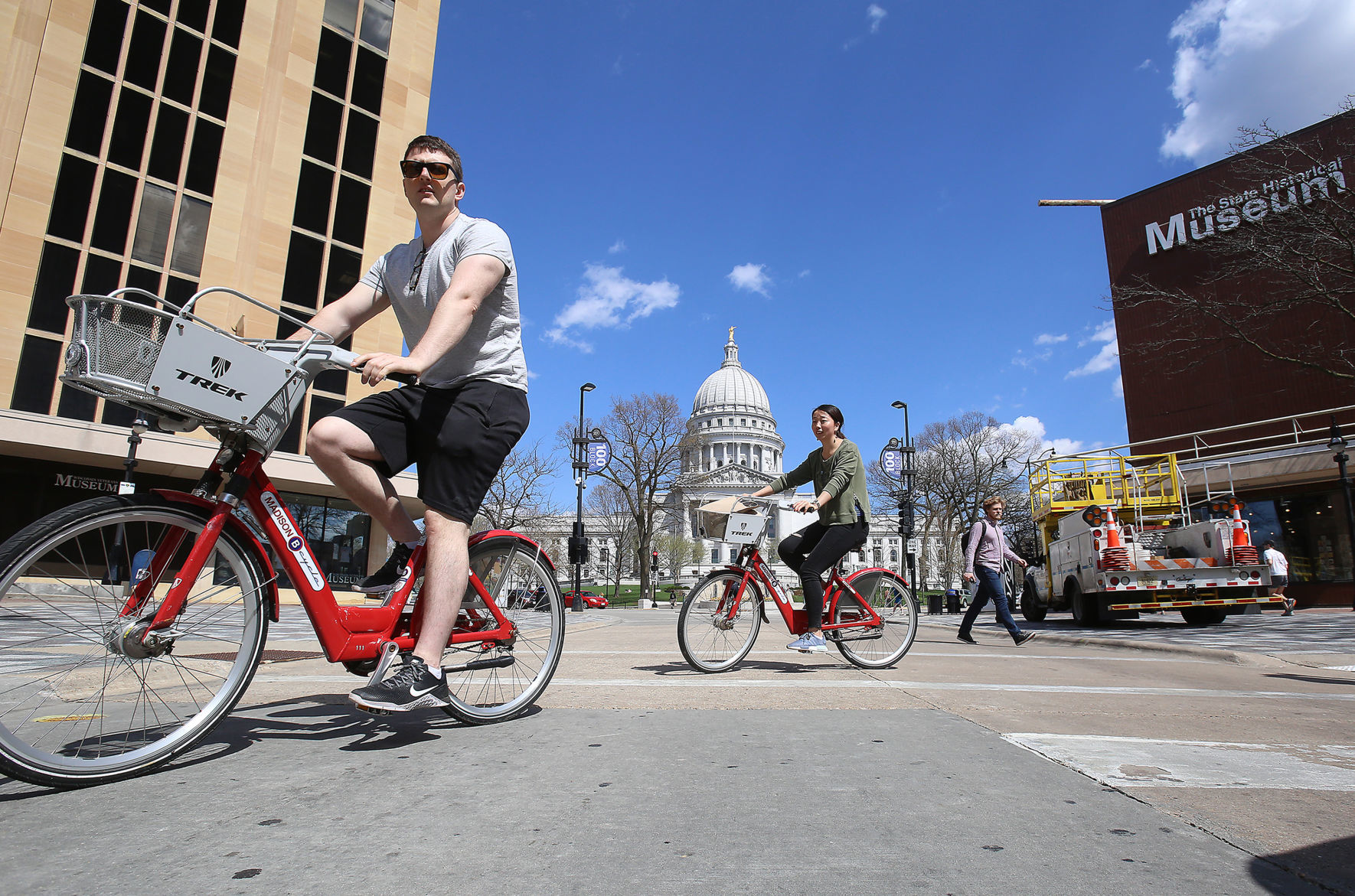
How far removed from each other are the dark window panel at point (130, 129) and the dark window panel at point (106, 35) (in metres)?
0.97

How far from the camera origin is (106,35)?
24594 millimetres

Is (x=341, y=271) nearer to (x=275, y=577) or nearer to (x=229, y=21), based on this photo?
(x=229, y=21)

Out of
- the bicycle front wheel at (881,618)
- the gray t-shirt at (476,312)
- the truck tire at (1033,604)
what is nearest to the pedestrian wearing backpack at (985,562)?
the bicycle front wheel at (881,618)

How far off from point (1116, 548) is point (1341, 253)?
10026mm

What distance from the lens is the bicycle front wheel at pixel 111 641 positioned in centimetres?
209

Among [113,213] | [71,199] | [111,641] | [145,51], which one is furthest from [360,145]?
[111,641]

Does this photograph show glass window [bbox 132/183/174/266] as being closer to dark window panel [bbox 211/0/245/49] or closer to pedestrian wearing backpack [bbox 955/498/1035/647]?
dark window panel [bbox 211/0/245/49]

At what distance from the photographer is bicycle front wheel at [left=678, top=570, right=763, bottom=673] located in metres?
5.25

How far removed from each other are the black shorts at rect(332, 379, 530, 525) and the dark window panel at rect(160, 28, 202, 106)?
98.7 feet

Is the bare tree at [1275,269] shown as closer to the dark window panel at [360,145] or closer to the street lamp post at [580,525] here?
the street lamp post at [580,525]

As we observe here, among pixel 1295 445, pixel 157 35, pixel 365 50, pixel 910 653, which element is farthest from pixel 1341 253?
pixel 157 35

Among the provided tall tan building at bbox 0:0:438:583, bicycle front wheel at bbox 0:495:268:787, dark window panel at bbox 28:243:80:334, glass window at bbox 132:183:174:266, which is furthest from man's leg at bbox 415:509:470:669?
glass window at bbox 132:183:174:266

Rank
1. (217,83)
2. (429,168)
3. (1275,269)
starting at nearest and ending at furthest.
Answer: (429,168) → (1275,269) → (217,83)

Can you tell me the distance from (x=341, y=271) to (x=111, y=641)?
29206 millimetres
